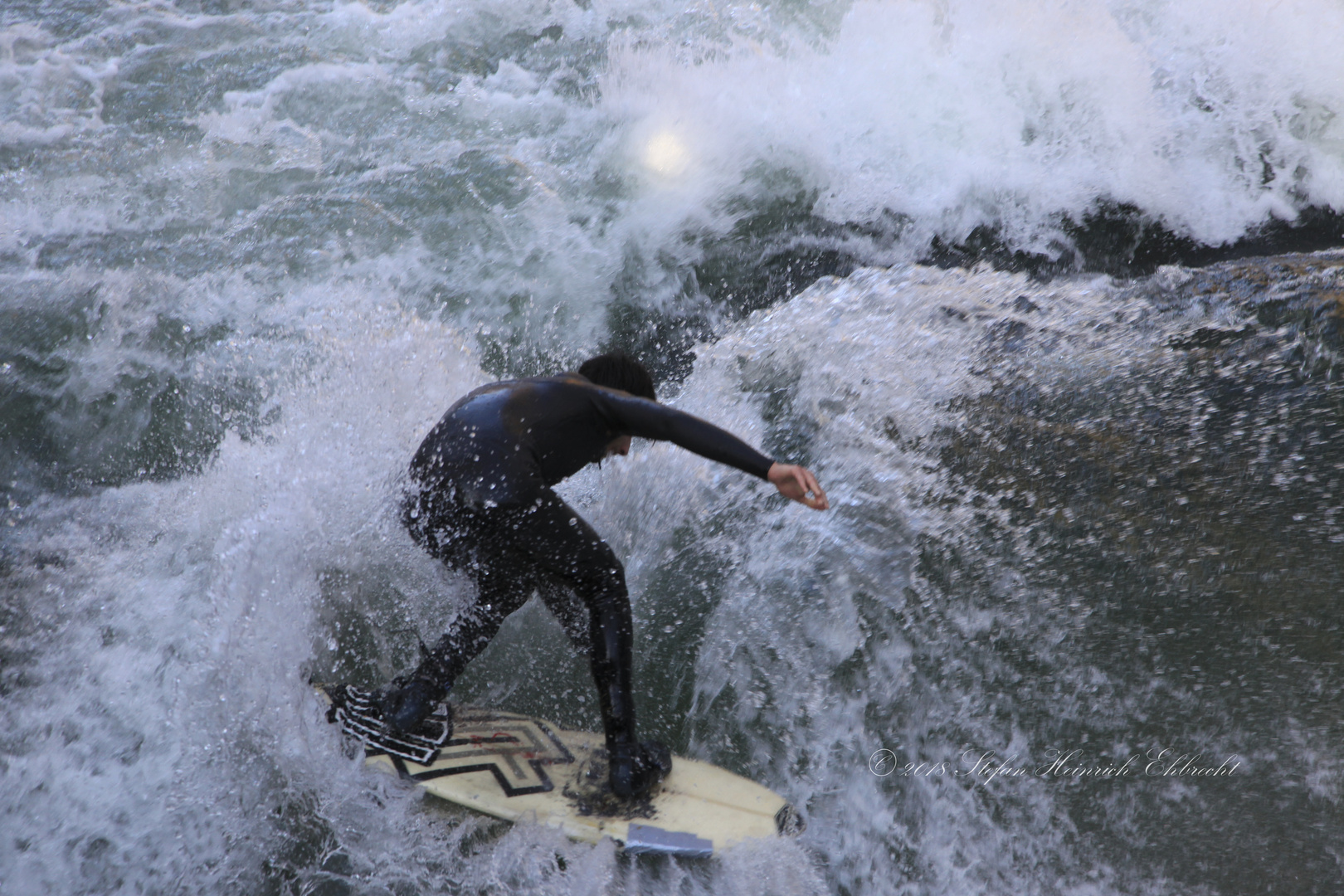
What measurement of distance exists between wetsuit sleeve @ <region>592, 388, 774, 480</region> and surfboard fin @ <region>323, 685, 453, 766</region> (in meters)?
1.31

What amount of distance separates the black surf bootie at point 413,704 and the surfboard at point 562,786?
0.05 metres

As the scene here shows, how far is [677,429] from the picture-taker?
9.25 feet

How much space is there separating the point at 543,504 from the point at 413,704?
0.92m

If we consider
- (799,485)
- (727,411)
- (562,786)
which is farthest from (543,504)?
(727,411)

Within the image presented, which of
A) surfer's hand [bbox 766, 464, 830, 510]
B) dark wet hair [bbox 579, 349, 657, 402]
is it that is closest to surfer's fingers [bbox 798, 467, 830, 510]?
surfer's hand [bbox 766, 464, 830, 510]

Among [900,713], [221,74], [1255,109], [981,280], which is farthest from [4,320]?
[1255,109]

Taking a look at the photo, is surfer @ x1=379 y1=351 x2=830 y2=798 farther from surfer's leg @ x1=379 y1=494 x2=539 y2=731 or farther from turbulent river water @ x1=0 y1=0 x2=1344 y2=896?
turbulent river water @ x1=0 y1=0 x2=1344 y2=896

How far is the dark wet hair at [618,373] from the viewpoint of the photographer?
312 centimetres

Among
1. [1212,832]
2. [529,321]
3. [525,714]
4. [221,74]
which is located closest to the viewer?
[1212,832]

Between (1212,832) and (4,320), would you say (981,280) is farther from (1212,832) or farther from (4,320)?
(4,320)

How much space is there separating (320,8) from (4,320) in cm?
365

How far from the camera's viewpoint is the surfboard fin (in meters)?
3.13

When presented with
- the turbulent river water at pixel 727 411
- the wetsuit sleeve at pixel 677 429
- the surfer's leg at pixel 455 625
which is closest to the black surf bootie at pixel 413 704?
the surfer's leg at pixel 455 625

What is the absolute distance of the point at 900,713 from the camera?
150 inches
